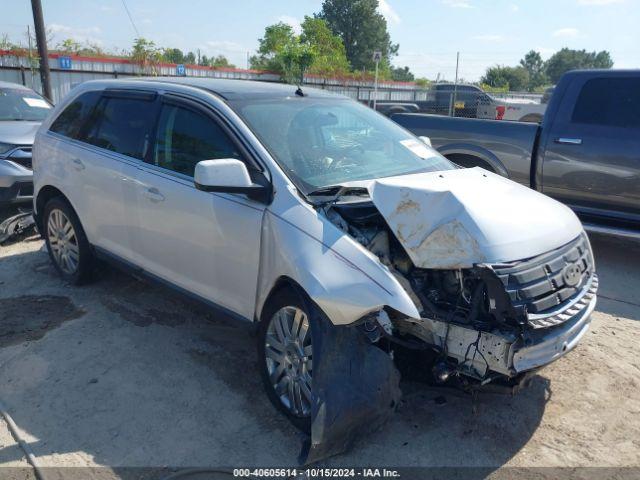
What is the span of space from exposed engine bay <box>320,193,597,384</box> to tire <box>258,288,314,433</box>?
41 cm

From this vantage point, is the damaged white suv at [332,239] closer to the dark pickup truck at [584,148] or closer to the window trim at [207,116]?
the window trim at [207,116]

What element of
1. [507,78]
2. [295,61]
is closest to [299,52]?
[295,61]

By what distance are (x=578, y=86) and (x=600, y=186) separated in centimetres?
122

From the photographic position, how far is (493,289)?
260cm

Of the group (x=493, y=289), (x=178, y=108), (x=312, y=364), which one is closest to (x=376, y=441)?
(x=312, y=364)

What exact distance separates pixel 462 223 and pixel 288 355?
3.96 ft

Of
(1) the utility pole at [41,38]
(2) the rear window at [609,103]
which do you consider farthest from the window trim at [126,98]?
(1) the utility pole at [41,38]

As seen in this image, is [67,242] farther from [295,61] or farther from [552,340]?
[295,61]

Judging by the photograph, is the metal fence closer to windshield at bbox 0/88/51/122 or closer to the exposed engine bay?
windshield at bbox 0/88/51/122

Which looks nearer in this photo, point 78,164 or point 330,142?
point 330,142

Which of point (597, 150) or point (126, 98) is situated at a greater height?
point (126, 98)

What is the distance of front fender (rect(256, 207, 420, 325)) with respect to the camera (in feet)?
8.61

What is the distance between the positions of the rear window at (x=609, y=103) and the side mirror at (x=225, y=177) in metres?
4.58

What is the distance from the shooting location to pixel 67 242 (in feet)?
16.5
